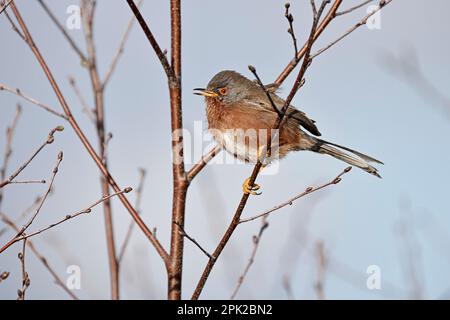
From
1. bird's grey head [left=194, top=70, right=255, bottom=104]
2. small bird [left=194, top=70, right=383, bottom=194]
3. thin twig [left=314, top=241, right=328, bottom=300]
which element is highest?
bird's grey head [left=194, top=70, right=255, bottom=104]

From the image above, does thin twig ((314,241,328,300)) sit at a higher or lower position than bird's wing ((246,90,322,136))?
lower

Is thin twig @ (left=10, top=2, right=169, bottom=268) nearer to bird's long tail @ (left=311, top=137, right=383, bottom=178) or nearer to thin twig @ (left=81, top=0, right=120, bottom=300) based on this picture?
thin twig @ (left=81, top=0, right=120, bottom=300)

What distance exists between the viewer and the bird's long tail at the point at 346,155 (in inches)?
211

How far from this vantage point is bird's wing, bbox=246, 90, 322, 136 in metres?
5.65

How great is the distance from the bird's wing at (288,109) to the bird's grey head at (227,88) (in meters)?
0.15

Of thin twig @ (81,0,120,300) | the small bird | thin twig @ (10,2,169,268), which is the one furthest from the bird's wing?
thin twig @ (10,2,169,268)

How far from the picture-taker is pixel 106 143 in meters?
4.62

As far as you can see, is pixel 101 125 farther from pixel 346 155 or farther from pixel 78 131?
pixel 346 155

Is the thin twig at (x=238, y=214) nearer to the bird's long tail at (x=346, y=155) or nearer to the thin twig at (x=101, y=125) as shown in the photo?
the thin twig at (x=101, y=125)

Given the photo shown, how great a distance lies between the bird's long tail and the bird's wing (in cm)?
14

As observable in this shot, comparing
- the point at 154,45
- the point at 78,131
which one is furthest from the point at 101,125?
the point at 154,45

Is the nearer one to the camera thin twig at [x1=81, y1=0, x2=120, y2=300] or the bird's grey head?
thin twig at [x1=81, y1=0, x2=120, y2=300]

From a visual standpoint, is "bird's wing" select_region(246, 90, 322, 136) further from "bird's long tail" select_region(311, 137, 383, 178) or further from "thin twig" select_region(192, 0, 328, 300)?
"thin twig" select_region(192, 0, 328, 300)
